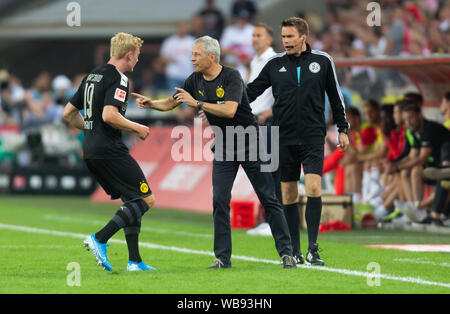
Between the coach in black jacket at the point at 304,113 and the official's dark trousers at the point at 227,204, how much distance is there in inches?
13.8

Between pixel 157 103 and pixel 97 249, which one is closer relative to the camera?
pixel 97 249

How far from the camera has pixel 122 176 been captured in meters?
9.51

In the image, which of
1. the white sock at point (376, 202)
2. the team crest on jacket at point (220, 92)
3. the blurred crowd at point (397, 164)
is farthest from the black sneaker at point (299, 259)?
the white sock at point (376, 202)

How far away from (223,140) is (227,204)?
0.60m

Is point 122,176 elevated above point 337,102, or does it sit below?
below

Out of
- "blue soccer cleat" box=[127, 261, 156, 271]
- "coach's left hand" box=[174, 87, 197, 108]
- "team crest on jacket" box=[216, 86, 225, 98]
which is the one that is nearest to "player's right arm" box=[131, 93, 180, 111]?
"coach's left hand" box=[174, 87, 197, 108]

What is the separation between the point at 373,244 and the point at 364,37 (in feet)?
31.4

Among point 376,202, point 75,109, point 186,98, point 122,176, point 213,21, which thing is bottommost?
point 376,202

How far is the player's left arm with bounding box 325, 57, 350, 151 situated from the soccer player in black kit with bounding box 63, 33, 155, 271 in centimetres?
190

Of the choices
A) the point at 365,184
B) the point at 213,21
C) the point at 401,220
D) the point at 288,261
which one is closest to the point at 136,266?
the point at 288,261

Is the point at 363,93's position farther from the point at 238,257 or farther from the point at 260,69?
the point at 238,257

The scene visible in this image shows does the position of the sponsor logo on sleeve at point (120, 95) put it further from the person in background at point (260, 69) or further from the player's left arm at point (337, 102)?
the person in background at point (260, 69)
